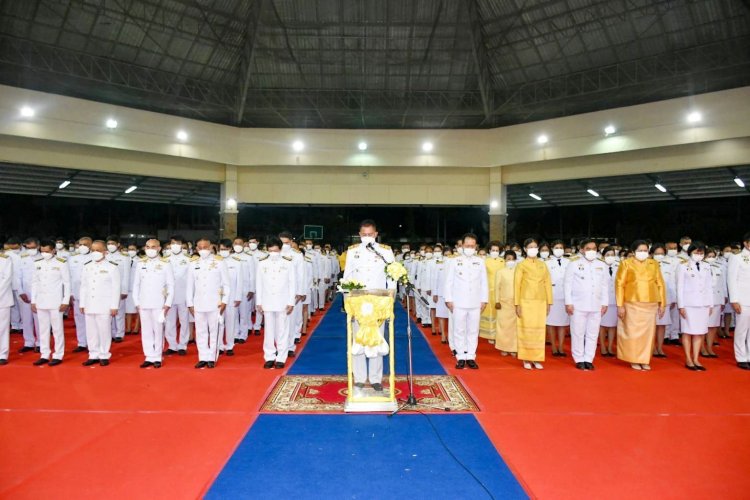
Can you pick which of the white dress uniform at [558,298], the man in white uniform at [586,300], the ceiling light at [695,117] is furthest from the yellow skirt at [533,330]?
the ceiling light at [695,117]

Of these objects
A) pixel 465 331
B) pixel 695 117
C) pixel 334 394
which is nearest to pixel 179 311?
pixel 334 394

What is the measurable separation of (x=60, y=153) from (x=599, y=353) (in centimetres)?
1501

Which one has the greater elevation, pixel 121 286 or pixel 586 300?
pixel 121 286

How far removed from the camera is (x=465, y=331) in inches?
262

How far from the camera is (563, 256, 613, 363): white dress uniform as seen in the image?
6.57 meters

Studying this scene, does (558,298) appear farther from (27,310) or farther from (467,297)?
(27,310)

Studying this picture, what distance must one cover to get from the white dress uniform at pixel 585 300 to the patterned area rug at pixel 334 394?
203 centimetres

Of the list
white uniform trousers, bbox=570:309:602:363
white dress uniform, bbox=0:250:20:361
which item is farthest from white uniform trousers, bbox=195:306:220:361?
white uniform trousers, bbox=570:309:602:363

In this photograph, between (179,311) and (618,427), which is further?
(179,311)

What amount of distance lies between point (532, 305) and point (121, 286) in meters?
6.90

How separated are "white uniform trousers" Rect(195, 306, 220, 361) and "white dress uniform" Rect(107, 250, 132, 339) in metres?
2.56

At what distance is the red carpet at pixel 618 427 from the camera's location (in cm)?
331

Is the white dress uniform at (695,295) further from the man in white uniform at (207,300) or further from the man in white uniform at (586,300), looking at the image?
the man in white uniform at (207,300)

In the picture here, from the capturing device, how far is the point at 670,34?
39.7 ft
